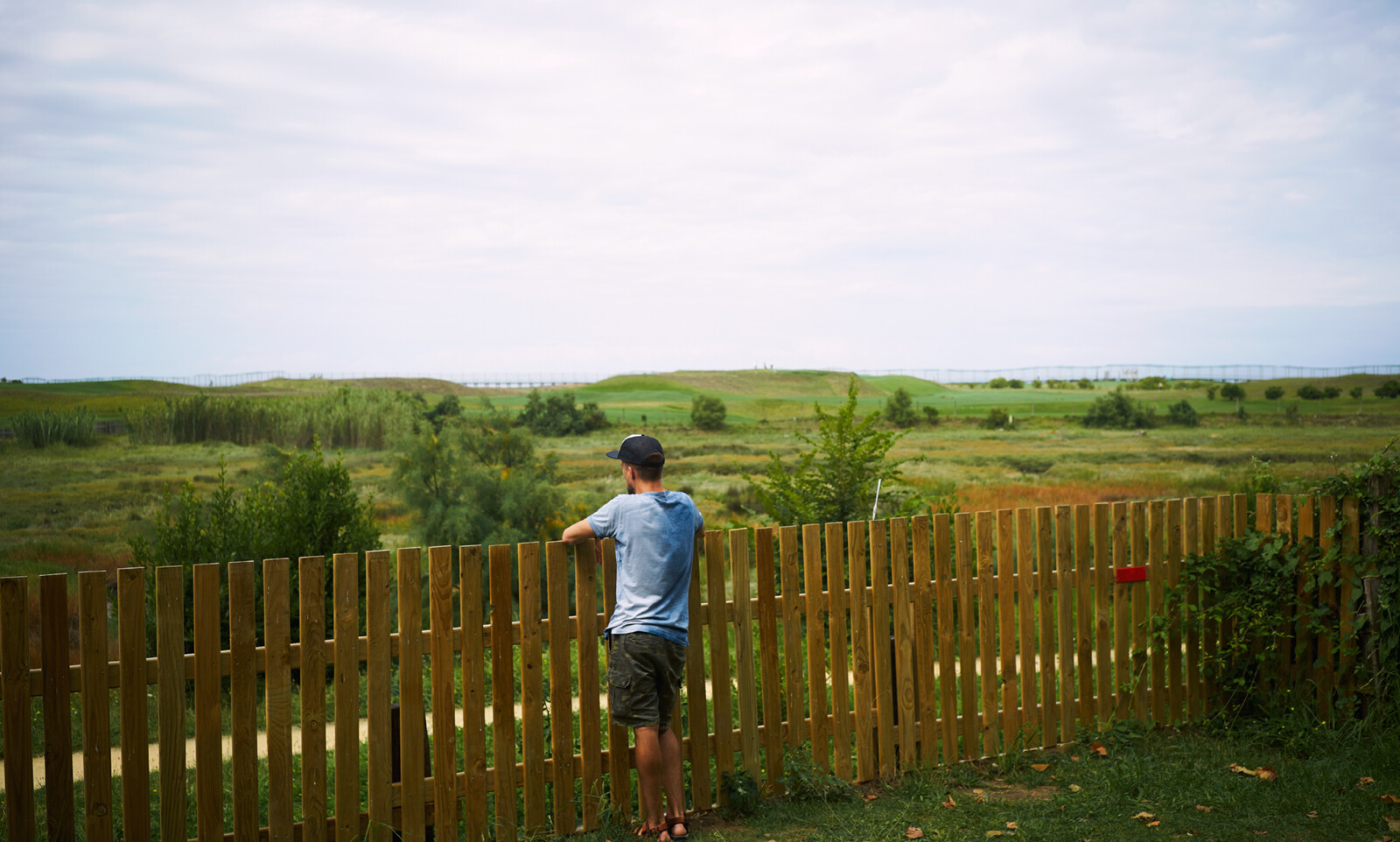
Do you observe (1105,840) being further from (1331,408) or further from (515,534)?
(1331,408)

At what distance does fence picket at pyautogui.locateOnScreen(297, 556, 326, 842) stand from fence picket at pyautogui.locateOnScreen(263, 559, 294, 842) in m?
0.06

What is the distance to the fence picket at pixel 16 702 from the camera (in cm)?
322

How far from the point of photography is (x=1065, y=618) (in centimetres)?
529

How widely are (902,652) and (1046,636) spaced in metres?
0.98

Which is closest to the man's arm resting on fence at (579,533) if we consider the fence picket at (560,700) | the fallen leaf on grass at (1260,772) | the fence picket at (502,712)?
the fence picket at (560,700)

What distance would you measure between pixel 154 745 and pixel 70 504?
11.9 meters

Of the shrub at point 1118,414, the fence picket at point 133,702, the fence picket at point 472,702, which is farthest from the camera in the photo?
the shrub at point 1118,414

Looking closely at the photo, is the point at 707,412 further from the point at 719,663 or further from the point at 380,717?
the point at 380,717

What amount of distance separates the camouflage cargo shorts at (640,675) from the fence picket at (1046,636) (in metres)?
2.36

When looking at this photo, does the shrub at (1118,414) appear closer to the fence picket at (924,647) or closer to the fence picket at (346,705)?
the fence picket at (924,647)

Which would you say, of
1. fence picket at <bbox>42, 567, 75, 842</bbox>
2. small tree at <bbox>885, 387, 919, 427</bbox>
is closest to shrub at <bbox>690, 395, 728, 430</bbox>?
small tree at <bbox>885, 387, 919, 427</bbox>

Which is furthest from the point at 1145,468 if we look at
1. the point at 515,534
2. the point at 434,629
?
the point at 434,629

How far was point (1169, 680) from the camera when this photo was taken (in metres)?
5.61

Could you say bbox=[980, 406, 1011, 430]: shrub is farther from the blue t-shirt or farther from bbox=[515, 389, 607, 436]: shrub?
the blue t-shirt
